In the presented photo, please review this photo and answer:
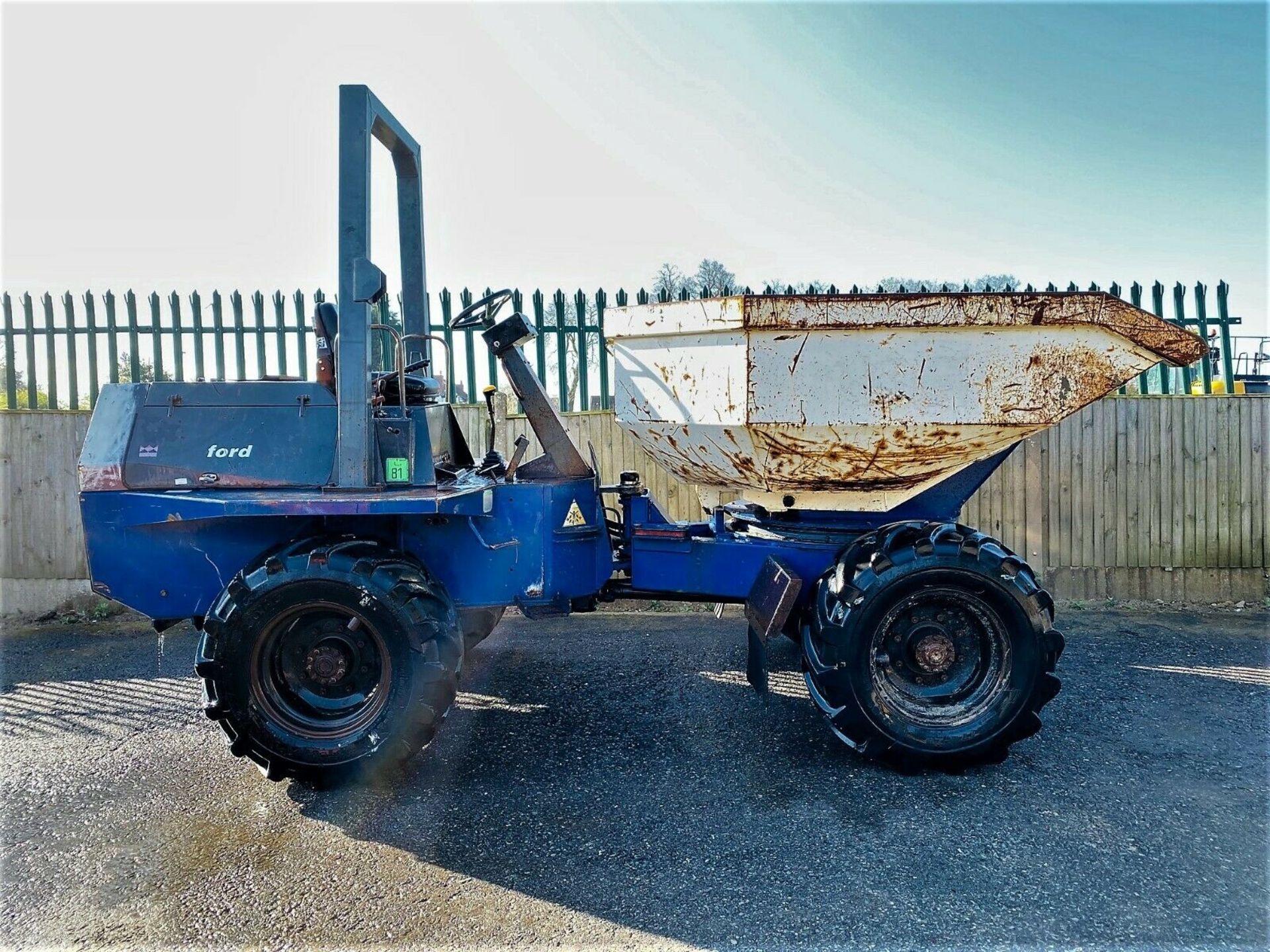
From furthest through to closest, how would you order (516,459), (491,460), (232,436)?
(491,460), (516,459), (232,436)

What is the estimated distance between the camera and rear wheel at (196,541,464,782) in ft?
11.0

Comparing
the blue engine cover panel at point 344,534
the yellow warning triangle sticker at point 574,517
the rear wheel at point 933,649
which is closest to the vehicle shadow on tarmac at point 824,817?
the rear wheel at point 933,649

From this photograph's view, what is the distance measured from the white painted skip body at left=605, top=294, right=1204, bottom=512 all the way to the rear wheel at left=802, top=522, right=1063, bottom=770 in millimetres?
514

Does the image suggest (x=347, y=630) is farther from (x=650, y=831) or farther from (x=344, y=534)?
(x=650, y=831)

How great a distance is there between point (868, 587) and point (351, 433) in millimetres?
2425

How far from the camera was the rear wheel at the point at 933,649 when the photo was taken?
3502 millimetres

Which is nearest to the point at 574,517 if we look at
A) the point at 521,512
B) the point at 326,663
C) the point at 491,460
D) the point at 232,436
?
the point at 521,512

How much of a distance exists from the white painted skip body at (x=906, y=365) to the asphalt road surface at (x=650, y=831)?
1.51m

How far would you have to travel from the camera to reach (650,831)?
9.95 feet

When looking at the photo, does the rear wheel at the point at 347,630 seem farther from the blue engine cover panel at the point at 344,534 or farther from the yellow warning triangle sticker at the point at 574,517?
the yellow warning triangle sticker at the point at 574,517

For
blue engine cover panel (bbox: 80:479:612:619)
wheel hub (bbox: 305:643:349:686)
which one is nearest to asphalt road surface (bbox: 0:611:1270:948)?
wheel hub (bbox: 305:643:349:686)

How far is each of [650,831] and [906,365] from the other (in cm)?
224

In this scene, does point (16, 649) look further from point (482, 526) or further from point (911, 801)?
point (911, 801)

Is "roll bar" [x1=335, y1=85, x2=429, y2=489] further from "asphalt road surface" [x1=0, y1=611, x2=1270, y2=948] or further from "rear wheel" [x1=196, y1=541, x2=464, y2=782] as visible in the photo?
"asphalt road surface" [x1=0, y1=611, x2=1270, y2=948]
